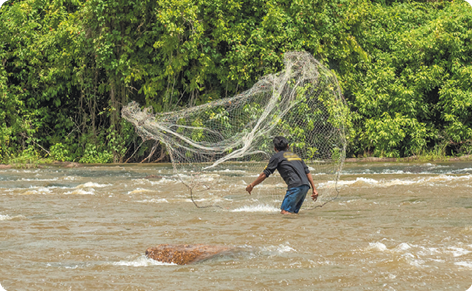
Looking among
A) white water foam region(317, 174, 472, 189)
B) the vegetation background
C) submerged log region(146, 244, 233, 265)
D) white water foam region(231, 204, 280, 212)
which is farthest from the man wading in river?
the vegetation background

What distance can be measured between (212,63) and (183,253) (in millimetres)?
15414

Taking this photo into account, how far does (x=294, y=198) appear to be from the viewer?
888cm

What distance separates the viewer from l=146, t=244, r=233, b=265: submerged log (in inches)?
226

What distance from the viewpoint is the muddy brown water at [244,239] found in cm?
512

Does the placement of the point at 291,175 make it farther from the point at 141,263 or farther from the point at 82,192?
the point at 82,192

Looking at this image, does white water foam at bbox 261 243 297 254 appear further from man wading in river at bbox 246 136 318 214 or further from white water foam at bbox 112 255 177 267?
man wading in river at bbox 246 136 318 214

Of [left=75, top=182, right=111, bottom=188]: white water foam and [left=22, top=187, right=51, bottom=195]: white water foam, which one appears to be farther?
[left=75, top=182, right=111, bottom=188]: white water foam

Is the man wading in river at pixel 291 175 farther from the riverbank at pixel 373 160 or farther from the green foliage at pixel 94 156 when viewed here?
the green foliage at pixel 94 156

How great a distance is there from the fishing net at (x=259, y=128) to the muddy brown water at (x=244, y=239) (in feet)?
1.86

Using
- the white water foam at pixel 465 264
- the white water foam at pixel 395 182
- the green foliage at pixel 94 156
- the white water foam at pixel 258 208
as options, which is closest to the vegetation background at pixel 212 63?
Result: the green foliage at pixel 94 156

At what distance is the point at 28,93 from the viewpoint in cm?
2191

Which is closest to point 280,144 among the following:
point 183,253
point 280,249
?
point 280,249

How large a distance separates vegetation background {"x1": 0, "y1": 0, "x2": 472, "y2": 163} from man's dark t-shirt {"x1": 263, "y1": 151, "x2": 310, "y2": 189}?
1089 centimetres

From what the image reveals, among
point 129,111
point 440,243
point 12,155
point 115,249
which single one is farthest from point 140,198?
point 12,155
